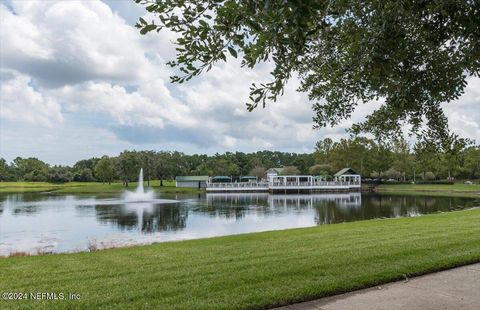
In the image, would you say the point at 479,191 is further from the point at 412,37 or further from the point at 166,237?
the point at 412,37

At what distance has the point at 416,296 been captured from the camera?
5.02 meters

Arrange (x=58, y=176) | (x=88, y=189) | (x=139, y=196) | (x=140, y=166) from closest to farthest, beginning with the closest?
(x=139, y=196), (x=88, y=189), (x=140, y=166), (x=58, y=176)

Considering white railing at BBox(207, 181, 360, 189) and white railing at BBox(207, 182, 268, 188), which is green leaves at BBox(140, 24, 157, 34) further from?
white railing at BBox(207, 182, 268, 188)

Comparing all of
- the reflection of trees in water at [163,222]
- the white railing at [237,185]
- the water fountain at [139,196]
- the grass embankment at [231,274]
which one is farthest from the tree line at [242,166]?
the grass embankment at [231,274]

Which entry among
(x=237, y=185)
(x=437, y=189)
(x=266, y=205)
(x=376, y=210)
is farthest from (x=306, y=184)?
(x=376, y=210)

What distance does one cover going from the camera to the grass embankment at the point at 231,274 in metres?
5.05

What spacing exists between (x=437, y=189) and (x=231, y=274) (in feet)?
202

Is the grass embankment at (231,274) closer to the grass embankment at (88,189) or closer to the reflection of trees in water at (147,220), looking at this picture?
the reflection of trees in water at (147,220)

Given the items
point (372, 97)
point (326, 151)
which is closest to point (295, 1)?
point (372, 97)

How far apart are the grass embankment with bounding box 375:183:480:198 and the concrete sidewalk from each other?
161ft

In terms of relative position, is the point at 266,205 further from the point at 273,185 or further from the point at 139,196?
the point at 273,185

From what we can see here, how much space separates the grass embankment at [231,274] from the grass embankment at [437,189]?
47286mm

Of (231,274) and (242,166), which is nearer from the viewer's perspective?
(231,274)

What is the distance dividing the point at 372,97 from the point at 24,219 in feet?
86.6
